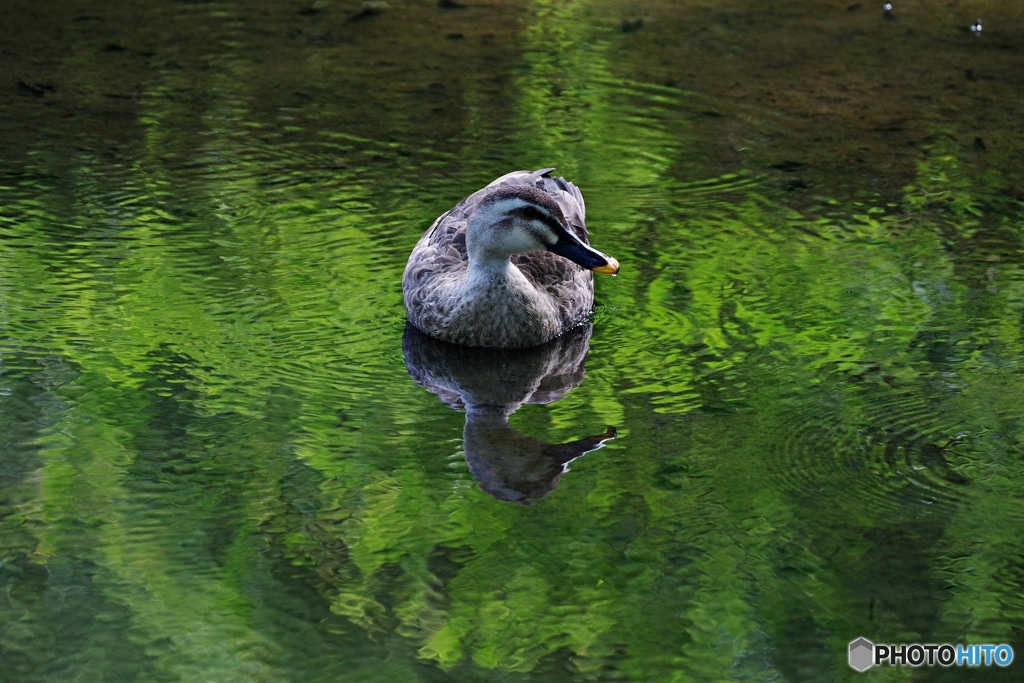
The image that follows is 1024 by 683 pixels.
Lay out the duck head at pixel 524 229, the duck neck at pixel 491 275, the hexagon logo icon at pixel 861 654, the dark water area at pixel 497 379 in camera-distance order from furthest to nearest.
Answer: the duck neck at pixel 491 275 < the duck head at pixel 524 229 < the dark water area at pixel 497 379 < the hexagon logo icon at pixel 861 654

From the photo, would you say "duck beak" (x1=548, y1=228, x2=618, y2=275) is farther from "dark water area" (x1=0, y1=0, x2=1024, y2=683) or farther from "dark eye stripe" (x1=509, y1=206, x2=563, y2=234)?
"dark water area" (x1=0, y1=0, x2=1024, y2=683)

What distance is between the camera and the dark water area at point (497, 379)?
5.29 metres

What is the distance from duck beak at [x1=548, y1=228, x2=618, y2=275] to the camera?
23.9ft

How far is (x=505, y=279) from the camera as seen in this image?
7402 millimetres

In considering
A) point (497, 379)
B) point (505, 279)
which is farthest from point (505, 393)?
point (505, 279)

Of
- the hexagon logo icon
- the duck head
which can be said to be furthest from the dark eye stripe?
the hexagon logo icon

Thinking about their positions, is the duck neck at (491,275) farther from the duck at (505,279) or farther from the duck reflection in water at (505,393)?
the duck reflection in water at (505,393)

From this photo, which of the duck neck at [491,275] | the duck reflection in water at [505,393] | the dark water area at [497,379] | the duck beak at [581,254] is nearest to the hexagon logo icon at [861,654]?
the dark water area at [497,379]

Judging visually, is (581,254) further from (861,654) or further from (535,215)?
(861,654)

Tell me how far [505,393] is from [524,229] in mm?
911

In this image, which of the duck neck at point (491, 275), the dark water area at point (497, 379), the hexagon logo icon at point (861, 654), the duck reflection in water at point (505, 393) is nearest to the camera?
the hexagon logo icon at point (861, 654)

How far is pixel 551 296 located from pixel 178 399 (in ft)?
6.99

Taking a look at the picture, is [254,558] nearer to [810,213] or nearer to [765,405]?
[765,405]

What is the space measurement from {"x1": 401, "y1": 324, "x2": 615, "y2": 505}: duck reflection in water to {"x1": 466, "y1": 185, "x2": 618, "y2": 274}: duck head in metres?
0.51
